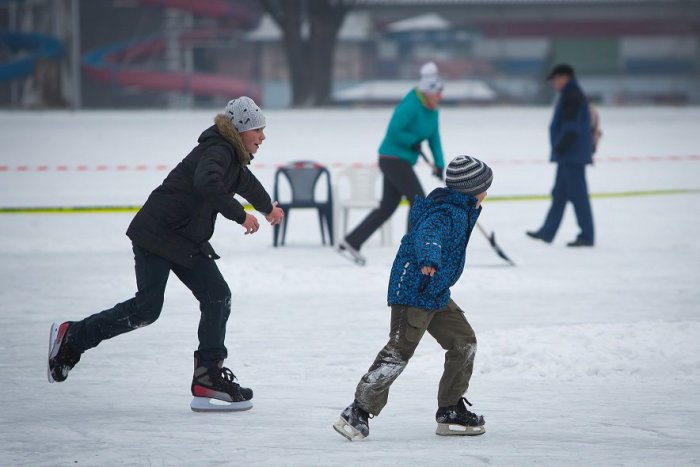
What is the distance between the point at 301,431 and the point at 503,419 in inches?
35.5

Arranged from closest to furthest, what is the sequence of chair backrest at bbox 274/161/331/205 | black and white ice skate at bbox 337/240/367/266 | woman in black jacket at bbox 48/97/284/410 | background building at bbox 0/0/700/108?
1. woman in black jacket at bbox 48/97/284/410
2. black and white ice skate at bbox 337/240/367/266
3. chair backrest at bbox 274/161/331/205
4. background building at bbox 0/0/700/108

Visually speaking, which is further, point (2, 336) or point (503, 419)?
point (2, 336)

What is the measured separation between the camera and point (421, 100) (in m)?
10.3

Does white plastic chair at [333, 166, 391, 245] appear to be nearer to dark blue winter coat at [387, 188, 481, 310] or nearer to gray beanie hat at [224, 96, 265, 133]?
gray beanie hat at [224, 96, 265, 133]

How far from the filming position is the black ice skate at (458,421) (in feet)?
16.9

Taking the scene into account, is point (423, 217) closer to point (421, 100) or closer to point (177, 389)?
point (177, 389)

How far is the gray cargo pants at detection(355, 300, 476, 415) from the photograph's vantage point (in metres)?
5.04

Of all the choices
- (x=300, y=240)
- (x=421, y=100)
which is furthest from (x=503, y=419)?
(x=300, y=240)

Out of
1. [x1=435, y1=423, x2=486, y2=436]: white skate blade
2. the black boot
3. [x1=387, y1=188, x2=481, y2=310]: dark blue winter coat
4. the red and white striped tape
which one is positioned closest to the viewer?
[x1=387, y1=188, x2=481, y2=310]: dark blue winter coat

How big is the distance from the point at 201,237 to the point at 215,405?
2.46ft

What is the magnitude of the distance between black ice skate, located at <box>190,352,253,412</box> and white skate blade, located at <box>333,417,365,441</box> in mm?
796

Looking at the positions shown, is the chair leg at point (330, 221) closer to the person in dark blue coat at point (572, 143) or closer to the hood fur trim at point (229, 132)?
the person in dark blue coat at point (572, 143)

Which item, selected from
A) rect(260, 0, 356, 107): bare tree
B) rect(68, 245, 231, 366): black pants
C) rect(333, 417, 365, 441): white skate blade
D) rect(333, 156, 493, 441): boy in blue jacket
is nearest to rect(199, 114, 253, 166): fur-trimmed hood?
rect(68, 245, 231, 366): black pants

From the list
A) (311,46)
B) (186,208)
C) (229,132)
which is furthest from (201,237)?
(311,46)
